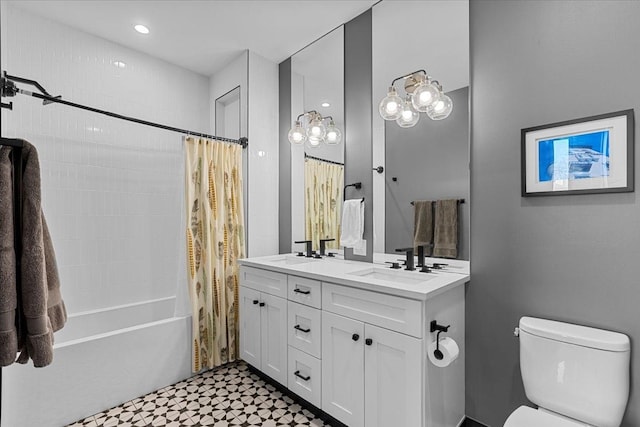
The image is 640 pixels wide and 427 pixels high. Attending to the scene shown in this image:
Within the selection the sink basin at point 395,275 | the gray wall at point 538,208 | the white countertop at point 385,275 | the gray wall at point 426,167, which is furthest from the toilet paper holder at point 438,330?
the gray wall at point 426,167

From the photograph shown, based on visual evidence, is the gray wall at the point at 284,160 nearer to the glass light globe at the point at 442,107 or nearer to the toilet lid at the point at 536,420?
the glass light globe at the point at 442,107

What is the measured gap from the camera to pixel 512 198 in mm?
1653

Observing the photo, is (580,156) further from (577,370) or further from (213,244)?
(213,244)

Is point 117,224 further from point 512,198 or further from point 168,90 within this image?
point 512,198

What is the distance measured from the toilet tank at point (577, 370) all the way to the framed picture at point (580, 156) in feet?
2.11

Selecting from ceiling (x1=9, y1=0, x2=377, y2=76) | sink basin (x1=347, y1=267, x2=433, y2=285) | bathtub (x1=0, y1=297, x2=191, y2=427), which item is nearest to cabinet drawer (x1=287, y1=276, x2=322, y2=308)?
sink basin (x1=347, y1=267, x2=433, y2=285)

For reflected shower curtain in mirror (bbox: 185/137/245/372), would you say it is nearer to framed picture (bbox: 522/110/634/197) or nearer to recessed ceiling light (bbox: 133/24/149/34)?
recessed ceiling light (bbox: 133/24/149/34)

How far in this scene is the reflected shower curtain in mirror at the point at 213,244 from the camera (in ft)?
8.28

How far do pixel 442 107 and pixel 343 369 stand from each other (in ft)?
5.43

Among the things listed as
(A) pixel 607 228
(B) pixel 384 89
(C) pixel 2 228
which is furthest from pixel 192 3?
(A) pixel 607 228

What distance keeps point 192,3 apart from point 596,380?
312cm

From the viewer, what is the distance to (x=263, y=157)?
2.95 meters

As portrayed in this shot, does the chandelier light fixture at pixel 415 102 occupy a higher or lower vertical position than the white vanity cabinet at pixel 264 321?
higher

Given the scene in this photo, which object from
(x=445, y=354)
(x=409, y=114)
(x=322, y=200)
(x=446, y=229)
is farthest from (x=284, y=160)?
(x=445, y=354)
